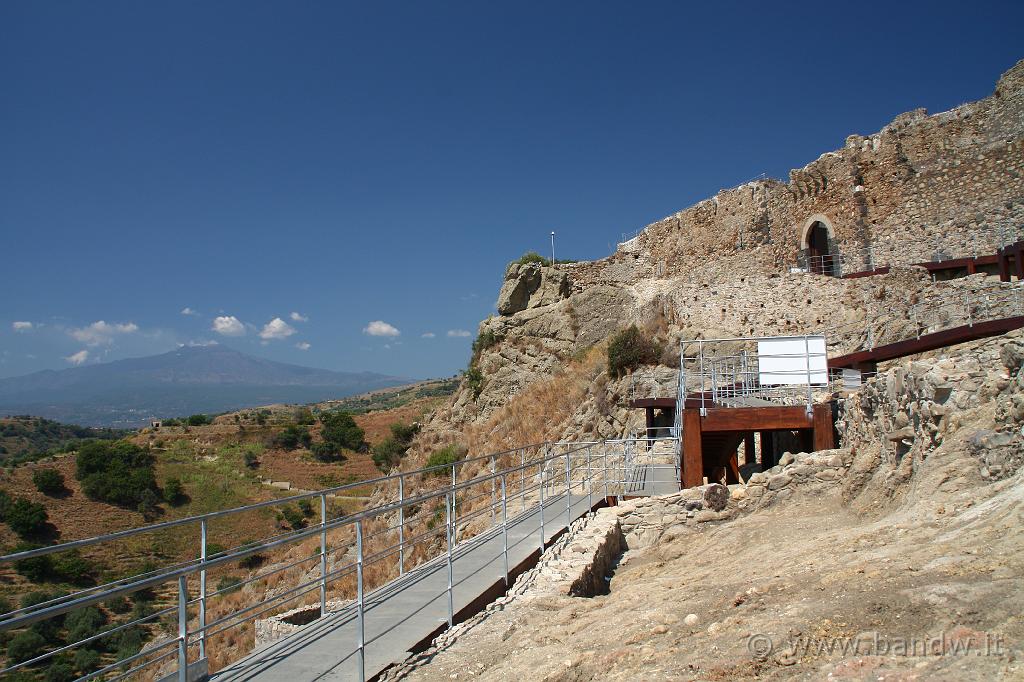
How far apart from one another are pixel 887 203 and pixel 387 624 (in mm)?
24630

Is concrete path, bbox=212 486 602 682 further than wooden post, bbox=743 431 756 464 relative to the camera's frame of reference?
No

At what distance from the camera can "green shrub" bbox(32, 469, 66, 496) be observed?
39688 mm

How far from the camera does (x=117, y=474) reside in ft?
138

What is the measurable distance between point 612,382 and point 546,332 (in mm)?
8550

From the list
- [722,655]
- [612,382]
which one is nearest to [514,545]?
[722,655]

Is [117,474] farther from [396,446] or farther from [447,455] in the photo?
[447,455]

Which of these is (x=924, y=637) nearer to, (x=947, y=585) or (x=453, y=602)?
(x=947, y=585)

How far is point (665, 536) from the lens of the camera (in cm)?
1107

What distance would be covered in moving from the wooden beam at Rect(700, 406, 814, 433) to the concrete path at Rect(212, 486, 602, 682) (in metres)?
4.34

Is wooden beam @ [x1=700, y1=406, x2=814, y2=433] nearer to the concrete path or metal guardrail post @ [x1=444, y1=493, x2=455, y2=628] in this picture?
the concrete path

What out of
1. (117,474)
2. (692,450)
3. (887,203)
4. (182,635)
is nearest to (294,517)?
(117,474)

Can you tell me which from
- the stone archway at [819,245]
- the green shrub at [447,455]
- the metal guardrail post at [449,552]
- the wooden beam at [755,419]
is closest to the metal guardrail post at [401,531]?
the metal guardrail post at [449,552]

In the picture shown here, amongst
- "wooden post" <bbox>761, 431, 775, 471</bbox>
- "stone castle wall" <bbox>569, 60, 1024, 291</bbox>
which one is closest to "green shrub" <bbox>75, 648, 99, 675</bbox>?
"wooden post" <bbox>761, 431, 775, 471</bbox>

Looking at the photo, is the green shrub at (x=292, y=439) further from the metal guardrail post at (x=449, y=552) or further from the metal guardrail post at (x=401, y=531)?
the metal guardrail post at (x=449, y=552)
